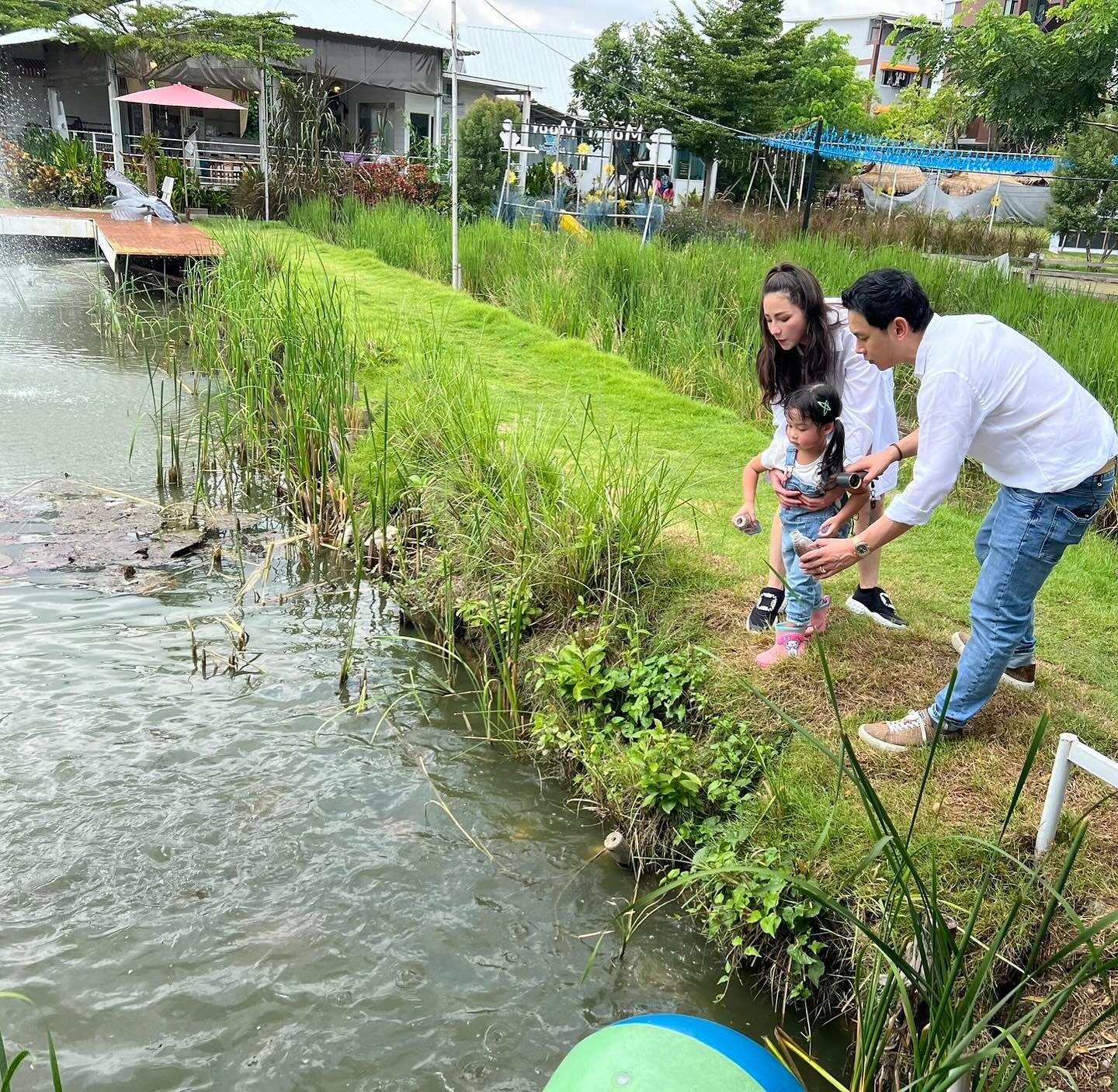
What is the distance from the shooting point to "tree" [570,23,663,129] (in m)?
25.6

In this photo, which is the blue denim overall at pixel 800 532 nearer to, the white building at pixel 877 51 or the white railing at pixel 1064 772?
the white railing at pixel 1064 772

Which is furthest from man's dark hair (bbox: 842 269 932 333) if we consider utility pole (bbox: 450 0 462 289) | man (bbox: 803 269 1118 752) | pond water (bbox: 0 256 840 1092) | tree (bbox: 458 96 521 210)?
tree (bbox: 458 96 521 210)

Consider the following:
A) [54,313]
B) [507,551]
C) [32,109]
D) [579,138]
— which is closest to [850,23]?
[579,138]

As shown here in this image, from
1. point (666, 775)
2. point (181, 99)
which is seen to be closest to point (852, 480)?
point (666, 775)

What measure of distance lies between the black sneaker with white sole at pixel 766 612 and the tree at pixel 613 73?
2397cm

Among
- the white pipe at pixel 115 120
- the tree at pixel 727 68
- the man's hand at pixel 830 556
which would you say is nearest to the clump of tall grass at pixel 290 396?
the man's hand at pixel 830 556

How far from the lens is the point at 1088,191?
666 inches

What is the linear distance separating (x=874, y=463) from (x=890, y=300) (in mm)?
605

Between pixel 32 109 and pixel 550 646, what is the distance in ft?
76.3

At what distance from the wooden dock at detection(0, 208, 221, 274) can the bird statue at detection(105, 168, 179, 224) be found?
0.20 meters

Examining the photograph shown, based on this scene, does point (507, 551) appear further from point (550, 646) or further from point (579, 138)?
point (579, 138)

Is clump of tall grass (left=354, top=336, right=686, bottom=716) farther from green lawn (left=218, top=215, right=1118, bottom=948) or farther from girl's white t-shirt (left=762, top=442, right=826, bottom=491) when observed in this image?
girl's white t-shirt (left=762, top=442, right=826, bottom=491)

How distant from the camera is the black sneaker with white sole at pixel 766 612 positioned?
3320mm

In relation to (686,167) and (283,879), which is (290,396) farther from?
(686,167)
